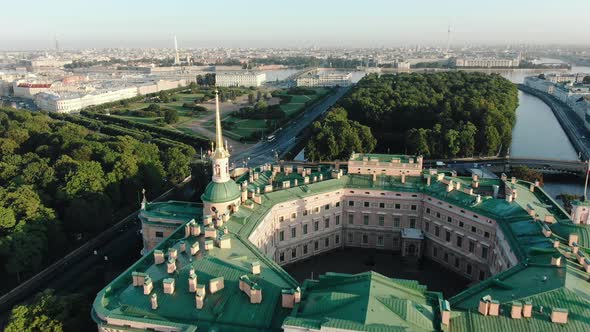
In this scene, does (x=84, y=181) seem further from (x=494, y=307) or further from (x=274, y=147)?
(x=274, y=147)

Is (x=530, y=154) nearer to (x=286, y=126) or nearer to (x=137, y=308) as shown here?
(x=286, y=126)

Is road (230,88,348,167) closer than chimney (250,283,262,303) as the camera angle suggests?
No

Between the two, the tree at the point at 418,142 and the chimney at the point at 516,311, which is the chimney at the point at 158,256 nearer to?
the chimney at the point at 516,311

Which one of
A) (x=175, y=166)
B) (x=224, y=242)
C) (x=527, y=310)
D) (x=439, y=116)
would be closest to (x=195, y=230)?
(x=224, y=242)

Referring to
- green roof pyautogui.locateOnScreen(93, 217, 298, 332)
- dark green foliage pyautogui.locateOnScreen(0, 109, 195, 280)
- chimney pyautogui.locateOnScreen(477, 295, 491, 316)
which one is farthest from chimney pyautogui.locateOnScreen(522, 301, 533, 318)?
dark green foliage pyautogui.locateOnScreen(0, 109, 195, 280)

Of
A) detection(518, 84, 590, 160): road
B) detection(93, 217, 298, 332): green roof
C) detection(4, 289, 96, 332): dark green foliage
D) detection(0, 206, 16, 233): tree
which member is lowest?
detection(518, 84, 590, 160): road

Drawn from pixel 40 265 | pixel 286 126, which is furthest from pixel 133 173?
pixel 286 126

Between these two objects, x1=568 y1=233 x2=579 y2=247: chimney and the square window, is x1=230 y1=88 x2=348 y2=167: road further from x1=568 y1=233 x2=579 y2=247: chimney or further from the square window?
x1=568 y1=233 x2=579 y2=247: chimney
